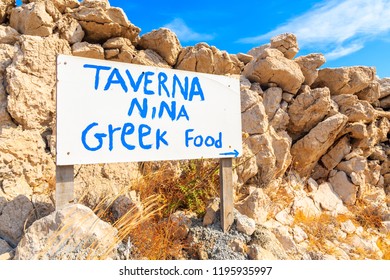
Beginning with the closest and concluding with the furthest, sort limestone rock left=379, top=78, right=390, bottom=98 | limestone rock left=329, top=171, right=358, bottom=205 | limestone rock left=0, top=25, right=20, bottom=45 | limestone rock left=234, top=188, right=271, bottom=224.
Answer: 1. limestone rock left=234, top=188, right=271, bottom=224
2. limestone rock left=0, top=25, right=20, bottom=45
3. limestone rock left=329, top=171, right=358, bottom=205
4. limestone rock left=379, top=78, right=390, bottom=98

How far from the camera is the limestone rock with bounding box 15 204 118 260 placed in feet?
7.09

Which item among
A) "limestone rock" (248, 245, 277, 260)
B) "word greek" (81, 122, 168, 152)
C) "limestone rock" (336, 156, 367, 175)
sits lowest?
"limestone rock" (248, 245, 277, 260)

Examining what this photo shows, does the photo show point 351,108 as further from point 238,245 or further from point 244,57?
point 238,245

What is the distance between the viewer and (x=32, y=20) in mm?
4047

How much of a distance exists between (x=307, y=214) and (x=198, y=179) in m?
2.64

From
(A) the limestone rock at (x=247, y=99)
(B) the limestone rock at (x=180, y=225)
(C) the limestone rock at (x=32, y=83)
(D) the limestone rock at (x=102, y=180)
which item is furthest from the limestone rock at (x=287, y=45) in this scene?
(B) the limestone rock at (x=180, y=225)

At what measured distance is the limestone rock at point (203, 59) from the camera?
521 cm

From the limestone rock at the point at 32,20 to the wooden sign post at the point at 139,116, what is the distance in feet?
7.10

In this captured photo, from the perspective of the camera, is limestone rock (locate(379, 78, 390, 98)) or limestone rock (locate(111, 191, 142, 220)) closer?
limestone rock (locate(111, 191, 142, 220))

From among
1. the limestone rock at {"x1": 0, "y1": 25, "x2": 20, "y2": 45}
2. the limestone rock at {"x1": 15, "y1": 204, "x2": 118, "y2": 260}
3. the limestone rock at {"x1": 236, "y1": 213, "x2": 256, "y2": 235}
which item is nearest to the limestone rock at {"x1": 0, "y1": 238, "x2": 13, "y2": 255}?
the limestone rock at {"x1": 15, "y1": 204, "x2": 118, "y2": 260}

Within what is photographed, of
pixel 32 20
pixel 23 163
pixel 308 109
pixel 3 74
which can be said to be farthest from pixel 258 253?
pixel 32 20

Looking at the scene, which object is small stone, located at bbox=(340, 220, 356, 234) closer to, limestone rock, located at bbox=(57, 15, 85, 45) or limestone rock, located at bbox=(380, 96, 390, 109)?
limestone rock, located at bbox=(380, 96, 390, 109)

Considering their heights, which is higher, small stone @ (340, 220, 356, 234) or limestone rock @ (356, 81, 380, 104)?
limestone rock @ (356, 81, 380, 104)

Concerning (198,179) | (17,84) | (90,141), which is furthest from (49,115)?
(198,179)
